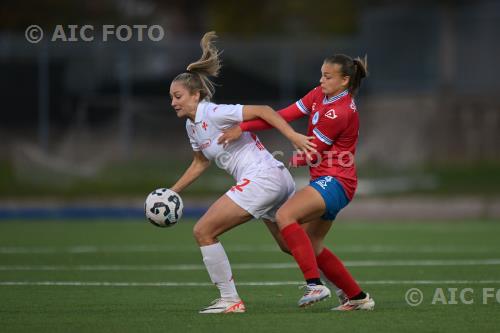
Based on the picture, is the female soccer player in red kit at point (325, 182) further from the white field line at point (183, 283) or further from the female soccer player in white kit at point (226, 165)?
the white field line at point (183, 283)

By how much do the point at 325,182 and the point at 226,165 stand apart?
35.8 inches

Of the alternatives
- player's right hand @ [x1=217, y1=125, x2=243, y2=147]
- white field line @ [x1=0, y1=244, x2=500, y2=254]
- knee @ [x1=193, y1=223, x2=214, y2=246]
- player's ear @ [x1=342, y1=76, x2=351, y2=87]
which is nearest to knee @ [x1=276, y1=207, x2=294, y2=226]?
knee @ [x1=193, y1=223, x2=214, y2=246]

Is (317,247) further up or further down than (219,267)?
further up

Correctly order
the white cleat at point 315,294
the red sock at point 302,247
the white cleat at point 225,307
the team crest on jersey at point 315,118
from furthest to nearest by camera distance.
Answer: the team crest on jersey at point 315,118, the white cleat at point 225,307, the red sock at point 302,247, the white cleat at point 315,294

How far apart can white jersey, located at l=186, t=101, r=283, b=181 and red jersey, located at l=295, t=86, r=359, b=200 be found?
416mm

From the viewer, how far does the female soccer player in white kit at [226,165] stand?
8.62 meters

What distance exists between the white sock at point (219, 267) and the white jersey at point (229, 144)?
0.68 meters

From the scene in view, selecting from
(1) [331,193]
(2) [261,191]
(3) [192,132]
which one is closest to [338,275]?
(1) [331,193]

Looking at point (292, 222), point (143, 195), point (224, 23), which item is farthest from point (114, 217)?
point (224, 23)

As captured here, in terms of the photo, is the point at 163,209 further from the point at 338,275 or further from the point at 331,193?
the point at 338,275

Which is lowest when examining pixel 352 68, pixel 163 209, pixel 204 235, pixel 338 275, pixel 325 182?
pixel 338 275

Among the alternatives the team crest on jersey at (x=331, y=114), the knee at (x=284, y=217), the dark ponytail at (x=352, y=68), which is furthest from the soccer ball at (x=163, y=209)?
the dark ponytail at (x=352, y=68)

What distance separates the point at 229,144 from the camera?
8953 mm

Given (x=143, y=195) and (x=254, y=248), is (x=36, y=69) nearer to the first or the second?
(x=143, y=195)
